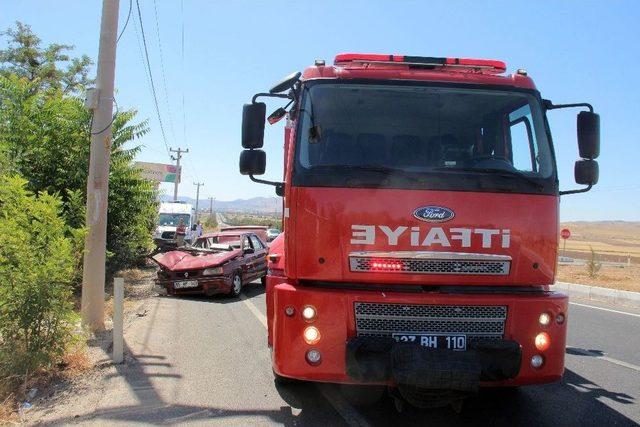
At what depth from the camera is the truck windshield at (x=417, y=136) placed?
13.6 ft

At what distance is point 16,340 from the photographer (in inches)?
214

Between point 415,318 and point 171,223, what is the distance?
26.5m

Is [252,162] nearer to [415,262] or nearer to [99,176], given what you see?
[415,262]

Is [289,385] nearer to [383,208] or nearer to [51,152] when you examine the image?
[383,208]

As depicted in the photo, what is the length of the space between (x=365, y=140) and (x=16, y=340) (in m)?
4.03

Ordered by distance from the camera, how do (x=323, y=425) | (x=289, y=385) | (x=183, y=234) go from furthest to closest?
(x=183, y=234) < (x=289, y=385) < (x=323, y=425)

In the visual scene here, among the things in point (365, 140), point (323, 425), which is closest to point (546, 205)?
point (365, 140)

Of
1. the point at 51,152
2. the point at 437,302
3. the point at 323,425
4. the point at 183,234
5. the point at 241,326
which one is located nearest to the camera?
the point at 437,302

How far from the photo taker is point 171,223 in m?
29.0

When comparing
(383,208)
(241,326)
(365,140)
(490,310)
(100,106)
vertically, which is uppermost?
(100,106)

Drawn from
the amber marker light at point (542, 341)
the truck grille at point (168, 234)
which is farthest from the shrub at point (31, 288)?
the truck grille at point (168, 234)

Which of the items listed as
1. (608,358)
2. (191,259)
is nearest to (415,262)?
(608,358)

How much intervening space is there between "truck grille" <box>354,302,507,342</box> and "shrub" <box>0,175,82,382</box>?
3.41m

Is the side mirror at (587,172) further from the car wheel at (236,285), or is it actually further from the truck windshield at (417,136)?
the car wheel at (236,285)
